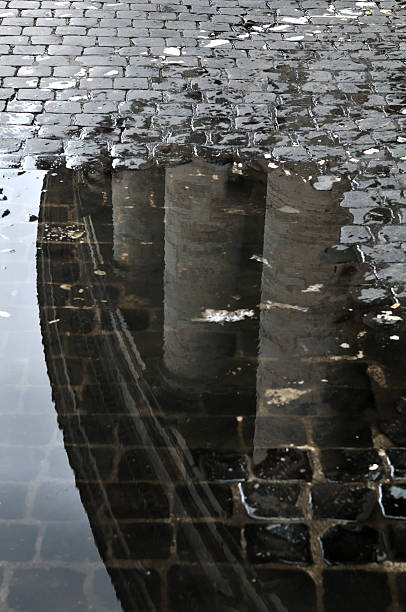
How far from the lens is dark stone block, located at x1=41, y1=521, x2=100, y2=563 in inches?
152

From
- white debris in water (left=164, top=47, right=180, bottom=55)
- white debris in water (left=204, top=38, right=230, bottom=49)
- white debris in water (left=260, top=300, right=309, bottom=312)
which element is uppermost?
white debris in water (left=204, top=38, right=230, bottom=49)

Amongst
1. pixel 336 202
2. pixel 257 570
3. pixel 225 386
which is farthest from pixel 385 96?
pixel 257 570

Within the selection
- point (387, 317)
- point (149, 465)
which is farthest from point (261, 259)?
point (149, 465)

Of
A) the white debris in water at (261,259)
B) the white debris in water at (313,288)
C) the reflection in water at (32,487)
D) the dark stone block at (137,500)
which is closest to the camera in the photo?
the reflection in water at (32,487)

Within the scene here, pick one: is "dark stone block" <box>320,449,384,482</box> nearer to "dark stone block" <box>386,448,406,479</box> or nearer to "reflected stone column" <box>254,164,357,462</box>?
"dark stone block" <box>386,448,406,479</box>

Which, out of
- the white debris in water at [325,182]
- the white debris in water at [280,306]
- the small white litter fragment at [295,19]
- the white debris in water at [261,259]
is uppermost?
the small white litter fragment at [295,19]

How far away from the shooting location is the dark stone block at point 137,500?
414 centimetres

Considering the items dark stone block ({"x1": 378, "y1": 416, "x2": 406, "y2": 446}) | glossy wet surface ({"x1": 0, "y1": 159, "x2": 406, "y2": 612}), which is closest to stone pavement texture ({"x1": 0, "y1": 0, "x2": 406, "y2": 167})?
glossy wet surface ({"x1": 0, "y1": 159, "x2": 406, "y2": 612})

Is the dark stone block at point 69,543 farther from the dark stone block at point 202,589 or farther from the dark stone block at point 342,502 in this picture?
the dark stone block at point 342,502

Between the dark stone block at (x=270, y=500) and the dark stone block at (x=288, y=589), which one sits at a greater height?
the dark stone block at (x=270, y=500)

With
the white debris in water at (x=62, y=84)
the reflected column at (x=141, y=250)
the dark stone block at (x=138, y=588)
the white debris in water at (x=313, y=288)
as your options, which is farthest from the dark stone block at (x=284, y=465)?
the white debris in water at (x=62, y=84)

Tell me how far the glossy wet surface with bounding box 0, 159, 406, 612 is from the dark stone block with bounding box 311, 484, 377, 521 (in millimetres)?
11

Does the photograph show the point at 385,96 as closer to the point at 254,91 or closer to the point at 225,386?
the point at 254,91

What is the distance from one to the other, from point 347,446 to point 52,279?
2349mm
